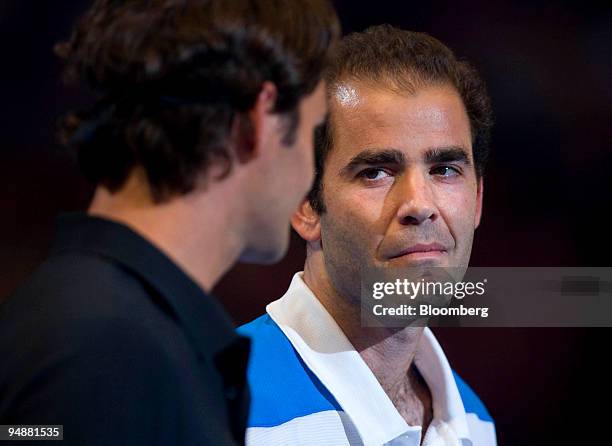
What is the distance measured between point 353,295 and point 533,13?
95 cm

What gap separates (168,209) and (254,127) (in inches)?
5.0

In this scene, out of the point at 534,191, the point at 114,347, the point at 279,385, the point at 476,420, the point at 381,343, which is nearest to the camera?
the point at 114,347

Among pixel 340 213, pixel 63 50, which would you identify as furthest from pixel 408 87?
pixel 63 50

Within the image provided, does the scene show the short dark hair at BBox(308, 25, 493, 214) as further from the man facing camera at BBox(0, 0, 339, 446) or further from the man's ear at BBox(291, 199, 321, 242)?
the man facing camera at BBox(0, 0, 339, 446)

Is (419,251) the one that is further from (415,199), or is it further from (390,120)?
(390,120)

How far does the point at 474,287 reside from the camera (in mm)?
1773

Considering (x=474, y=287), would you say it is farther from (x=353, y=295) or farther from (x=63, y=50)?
(x=63, y=50)

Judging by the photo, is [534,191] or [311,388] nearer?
[311,388]

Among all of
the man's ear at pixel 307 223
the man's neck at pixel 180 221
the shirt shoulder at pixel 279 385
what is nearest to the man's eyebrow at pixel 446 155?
the man's ear at pixel 307 223

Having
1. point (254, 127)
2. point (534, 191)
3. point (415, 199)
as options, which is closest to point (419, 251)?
point (415, 199)

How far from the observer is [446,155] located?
144 cm

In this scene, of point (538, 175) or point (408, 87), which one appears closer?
point (408, 87)

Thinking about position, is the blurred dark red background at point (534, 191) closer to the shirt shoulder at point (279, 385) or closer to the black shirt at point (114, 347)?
the shirt shoulder at point (279, 385)

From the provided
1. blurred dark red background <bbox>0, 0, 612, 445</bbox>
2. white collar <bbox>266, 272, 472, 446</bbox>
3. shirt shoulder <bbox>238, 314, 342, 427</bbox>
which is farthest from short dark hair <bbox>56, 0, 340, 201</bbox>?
blurred dark red background <bbox>0, 0, 612, 445</bbox>
